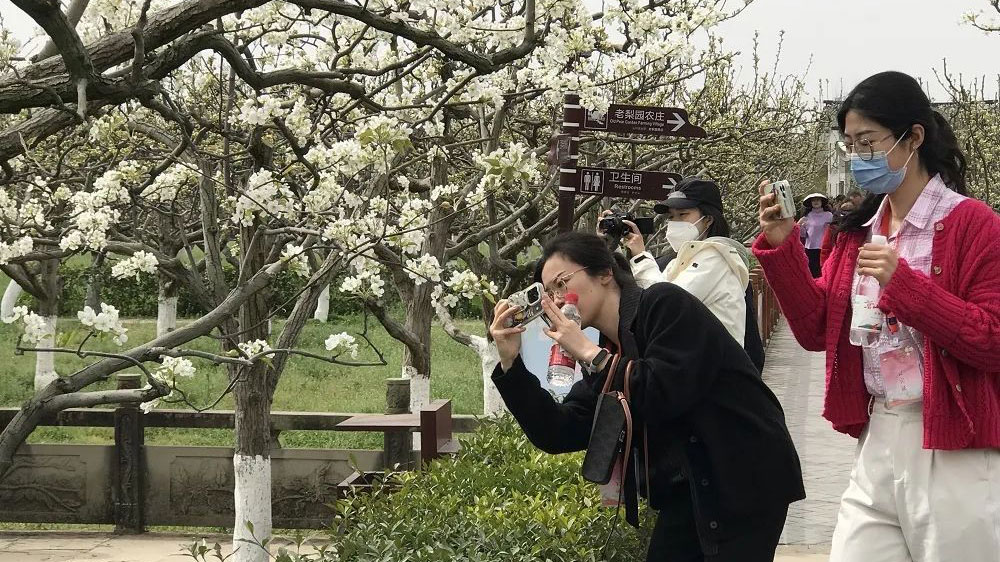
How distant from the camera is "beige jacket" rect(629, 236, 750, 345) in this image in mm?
4988

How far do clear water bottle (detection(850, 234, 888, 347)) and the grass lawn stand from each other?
12.8m

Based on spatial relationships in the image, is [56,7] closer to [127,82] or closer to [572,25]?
[127,82]

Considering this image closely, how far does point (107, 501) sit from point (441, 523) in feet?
28.0

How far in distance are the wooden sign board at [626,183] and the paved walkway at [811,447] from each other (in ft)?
7.69

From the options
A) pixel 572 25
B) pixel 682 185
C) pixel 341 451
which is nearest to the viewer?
pixel 682 185

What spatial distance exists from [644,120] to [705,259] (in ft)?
8.11

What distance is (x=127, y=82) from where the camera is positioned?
13.3 feet

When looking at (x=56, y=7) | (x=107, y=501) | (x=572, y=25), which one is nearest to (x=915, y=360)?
(x=56, y=7)

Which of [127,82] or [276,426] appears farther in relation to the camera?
[276,426]

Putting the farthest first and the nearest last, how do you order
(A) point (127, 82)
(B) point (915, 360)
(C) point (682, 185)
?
(C) point (682, 185) → (A) point (127, 82) → (B) point (915, 360)

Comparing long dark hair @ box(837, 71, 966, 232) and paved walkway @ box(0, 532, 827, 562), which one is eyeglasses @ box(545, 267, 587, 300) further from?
paved walkway @ box(0, 532, 827, 562)

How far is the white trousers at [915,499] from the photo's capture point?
116 inches

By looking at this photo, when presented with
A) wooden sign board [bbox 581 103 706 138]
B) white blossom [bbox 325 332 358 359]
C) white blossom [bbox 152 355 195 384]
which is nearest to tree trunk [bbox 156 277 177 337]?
white blossom [bbox 325 332 358 359]

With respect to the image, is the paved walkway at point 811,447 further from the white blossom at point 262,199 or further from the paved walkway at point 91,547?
the paved walkway at point 91,547
